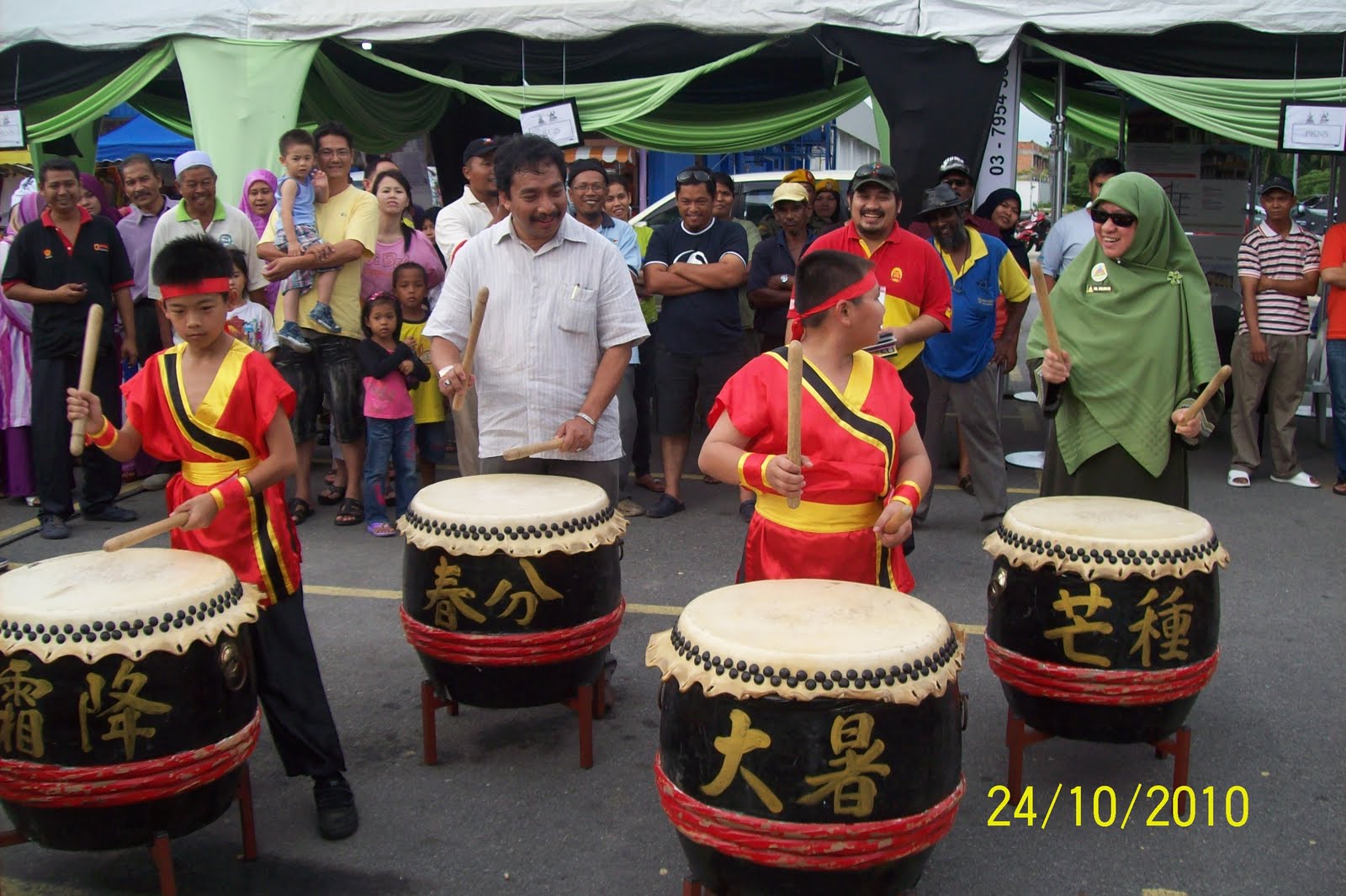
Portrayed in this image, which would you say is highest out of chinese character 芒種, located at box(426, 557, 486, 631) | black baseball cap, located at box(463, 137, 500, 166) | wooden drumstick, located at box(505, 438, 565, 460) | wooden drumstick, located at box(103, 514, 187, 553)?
black baseball cap, located at box(463, 137, 500, 166)

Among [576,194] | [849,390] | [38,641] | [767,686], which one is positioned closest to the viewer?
[767,686]

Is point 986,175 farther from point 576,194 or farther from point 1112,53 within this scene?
point 576,194

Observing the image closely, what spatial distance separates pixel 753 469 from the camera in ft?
10.0

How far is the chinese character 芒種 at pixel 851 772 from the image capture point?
2459mm

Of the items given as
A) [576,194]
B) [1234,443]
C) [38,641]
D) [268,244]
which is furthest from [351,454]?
[1234,443]

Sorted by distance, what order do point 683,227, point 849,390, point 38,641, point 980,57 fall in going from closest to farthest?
point 38,641 → point 849,390 → point 683,227 → point 980,57

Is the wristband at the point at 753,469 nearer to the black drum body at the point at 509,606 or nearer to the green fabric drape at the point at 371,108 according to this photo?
the black drum body at the point at 509,606

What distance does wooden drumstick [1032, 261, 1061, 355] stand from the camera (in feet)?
12.4

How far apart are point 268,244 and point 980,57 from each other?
15.1ft

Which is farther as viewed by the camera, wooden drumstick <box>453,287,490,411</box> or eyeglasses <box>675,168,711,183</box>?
eyeglasses <box>675,168,711,183</box>

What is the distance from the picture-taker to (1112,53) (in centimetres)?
827

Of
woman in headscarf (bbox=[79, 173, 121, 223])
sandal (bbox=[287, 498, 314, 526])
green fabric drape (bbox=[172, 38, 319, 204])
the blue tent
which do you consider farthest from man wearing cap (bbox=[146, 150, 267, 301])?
the blue tent

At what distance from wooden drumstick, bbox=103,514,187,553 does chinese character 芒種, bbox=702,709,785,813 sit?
4.89ft
